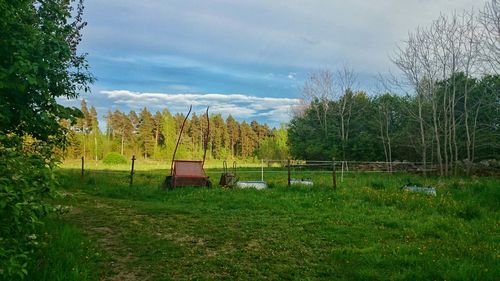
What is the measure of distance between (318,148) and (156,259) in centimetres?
3835

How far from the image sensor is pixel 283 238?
7633 millimetres

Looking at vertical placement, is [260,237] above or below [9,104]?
below

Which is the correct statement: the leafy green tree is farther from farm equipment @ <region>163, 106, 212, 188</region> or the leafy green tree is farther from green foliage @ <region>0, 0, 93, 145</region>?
farm equipment @ <region>163, 106, 212, 188</region>

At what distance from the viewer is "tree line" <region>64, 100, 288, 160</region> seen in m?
72.8

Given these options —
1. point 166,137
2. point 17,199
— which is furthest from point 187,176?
point 166,137

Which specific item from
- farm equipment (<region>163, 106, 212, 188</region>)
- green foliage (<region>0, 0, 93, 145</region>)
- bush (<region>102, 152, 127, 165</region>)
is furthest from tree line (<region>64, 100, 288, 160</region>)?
green foliage (<region>0, 0, 93, 145</region>)

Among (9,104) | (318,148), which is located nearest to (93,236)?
(9,104)

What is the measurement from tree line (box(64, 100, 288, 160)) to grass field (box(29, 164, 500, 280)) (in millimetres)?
51747

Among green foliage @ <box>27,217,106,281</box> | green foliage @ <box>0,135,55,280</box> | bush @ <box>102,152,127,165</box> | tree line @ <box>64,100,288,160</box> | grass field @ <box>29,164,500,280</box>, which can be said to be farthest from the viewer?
tree line @ <box>64,100,288,160</box>

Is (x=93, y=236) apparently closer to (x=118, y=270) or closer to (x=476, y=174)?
(x=118, y=270)

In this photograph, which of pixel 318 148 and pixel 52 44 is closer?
pixel 52 44

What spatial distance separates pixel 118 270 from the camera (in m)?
5.49

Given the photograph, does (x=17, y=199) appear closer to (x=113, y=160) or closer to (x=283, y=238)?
(x=283, y=238)

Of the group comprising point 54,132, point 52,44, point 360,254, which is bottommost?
point 360,254
